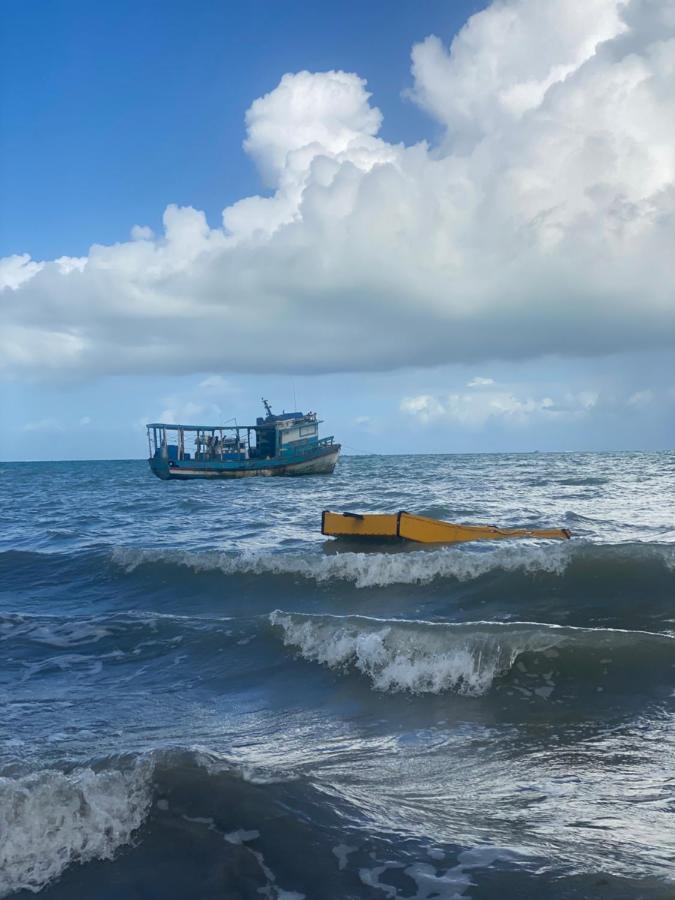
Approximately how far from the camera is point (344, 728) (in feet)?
18.8

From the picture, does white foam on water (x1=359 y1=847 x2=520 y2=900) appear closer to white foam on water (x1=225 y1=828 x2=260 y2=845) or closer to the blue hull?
white foam on water (x1=225 y1=828 x2=260 y2=845)

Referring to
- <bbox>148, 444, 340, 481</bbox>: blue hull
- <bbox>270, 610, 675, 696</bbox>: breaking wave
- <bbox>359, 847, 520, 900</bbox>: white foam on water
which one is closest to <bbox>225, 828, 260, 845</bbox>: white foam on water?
<bbox>359, 847, 520, 900</bbox>: white foam on water

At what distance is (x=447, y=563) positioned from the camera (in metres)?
11.8

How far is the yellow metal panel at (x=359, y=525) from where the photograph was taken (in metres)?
14.3

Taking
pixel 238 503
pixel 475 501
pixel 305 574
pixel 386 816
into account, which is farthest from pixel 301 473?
pixel 386 816

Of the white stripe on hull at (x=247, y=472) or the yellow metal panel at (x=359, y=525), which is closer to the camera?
the yellow metal panel at (x=359, y=525)

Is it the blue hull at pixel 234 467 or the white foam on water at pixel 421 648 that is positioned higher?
the blue hull at pixel 234 467

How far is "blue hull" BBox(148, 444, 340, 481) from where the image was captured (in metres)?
48.7

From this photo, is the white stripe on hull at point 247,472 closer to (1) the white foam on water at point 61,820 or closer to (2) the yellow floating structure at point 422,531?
(2) the yellow floating structure at point 422,531

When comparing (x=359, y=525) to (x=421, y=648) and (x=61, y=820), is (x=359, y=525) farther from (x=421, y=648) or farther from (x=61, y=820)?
(x=61, y=820)

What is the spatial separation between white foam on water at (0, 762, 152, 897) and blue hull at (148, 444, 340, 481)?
44.7m

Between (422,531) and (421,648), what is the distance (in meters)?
6.96

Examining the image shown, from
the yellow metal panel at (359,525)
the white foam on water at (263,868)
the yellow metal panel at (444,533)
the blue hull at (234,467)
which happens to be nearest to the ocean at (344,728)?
the white foam on water at (263,868)

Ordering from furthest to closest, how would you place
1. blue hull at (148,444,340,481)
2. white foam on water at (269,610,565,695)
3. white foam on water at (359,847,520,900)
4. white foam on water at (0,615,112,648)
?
blue hull at (148,444,340,481) < white foam on water at (0,615,112,648) < white foam on water at (269,610,565,695) < white foam on water at (359,847,520,900)
